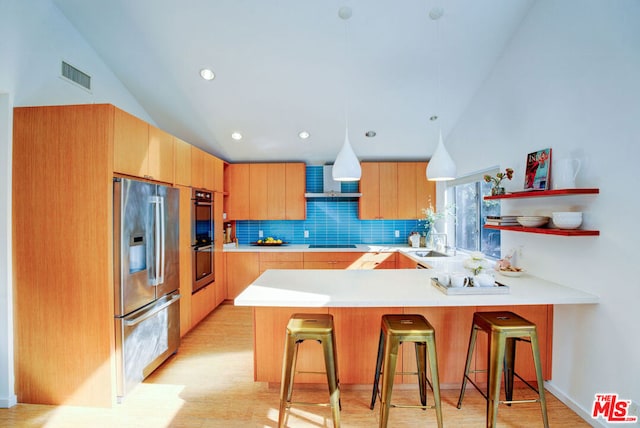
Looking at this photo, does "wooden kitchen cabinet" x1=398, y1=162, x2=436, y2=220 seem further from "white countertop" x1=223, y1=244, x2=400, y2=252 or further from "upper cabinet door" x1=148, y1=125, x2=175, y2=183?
"upper cabinet door" x1=148, y1=125, x2=175, y2=183

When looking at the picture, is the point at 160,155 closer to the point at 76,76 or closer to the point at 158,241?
the point at 158,241

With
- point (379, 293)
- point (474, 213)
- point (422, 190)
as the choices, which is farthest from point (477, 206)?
point (379, 293)

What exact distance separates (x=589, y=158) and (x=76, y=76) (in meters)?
4.12

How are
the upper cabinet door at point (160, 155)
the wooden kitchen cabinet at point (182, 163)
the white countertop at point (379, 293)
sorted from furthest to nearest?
the wooden kitchen cabinet at point (182, 163)
the upper cabinet door at point (160, 155)
the white countertop at point (379, 293)

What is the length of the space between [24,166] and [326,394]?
275cm

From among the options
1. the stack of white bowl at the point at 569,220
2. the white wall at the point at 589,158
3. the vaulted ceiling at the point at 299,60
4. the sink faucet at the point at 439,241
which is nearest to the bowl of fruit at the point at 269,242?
the vaulted ceiling at the point at 299,60

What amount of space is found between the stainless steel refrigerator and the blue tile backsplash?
2311 mm

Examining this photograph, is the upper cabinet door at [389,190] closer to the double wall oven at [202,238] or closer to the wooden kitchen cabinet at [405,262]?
the wooden kitchen cabinet at [405,262]

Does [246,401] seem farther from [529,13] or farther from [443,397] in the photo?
[529,13]

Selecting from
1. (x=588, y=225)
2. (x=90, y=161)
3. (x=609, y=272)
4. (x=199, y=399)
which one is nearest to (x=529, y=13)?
(x=588, y=225)

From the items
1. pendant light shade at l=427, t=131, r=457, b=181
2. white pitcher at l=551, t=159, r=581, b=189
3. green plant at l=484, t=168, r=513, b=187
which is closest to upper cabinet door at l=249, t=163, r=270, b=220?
pendant light shade at l=427, t=131, r=457, b=181

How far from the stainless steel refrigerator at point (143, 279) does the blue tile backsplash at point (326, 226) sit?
2.31 meters

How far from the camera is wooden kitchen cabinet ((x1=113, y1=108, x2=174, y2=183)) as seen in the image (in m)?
2.24

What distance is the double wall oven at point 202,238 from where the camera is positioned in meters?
3.56
